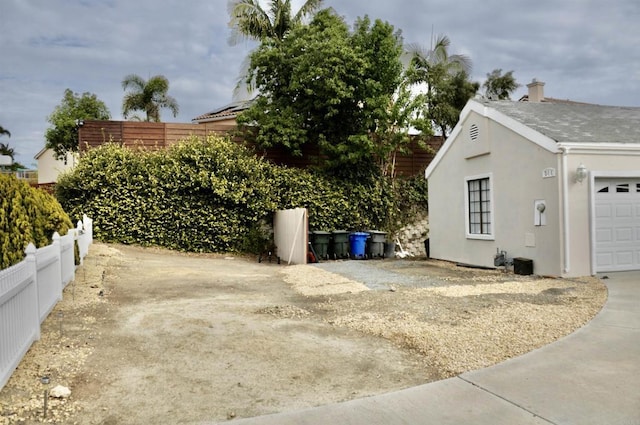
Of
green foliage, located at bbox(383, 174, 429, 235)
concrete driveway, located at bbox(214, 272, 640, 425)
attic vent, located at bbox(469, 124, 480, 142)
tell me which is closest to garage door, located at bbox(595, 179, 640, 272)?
attic vent, located at bbox(469, 124, 480, 142)

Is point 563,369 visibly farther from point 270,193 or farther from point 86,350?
point 270,193

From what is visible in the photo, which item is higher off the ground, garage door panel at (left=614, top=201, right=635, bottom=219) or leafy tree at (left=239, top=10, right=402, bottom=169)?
leafy tree at (left=239, top=10, right=402, bottom=169)

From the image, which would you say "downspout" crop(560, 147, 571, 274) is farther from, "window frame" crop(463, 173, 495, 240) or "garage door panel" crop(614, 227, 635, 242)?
"window frame" crop(463, 173, 495, 240)

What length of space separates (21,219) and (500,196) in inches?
409

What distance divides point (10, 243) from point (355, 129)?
522 inches

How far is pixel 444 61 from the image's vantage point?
24219 mm

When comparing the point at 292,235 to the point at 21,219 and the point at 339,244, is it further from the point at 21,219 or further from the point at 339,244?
the point at 21,219

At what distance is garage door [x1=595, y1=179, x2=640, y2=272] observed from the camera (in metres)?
10.6

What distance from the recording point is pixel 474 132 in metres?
13.2

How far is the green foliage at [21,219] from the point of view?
648 cm

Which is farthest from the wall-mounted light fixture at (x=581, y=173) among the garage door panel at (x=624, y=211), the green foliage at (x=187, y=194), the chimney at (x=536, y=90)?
the green foliage at (x=187, y=194)

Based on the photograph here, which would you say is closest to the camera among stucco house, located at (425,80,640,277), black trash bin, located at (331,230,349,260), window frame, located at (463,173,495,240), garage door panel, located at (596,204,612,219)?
stucco house, located at (425,80,640,277)

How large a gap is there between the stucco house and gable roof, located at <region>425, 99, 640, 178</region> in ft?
0.08

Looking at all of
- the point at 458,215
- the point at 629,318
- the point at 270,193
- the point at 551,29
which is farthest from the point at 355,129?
the point at 629,318
